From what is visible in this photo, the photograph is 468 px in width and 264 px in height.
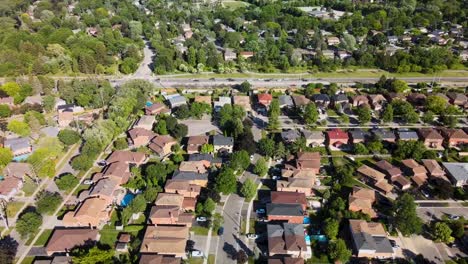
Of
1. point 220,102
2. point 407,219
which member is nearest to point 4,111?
point 220,102

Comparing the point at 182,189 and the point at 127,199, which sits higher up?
the point at 182,189

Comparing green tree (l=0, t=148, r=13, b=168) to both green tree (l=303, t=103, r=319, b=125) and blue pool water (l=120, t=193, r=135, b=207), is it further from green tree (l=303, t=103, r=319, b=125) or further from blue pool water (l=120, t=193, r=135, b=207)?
green tree (l=303, t=103, r=319, b=125)

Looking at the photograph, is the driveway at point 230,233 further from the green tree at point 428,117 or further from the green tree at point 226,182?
the green tree at point 428,117

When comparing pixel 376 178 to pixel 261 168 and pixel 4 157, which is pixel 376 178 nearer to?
pixel 261 168

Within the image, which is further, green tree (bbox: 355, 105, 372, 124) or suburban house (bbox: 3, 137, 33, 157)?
green tree (bbox: 355, 105, 372, 124)

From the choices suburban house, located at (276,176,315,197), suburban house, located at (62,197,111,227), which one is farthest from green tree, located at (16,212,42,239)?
suburban house, located at (276,176,315,197)

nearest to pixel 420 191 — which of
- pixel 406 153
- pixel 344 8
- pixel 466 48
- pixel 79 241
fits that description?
pixel 406 153
